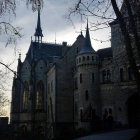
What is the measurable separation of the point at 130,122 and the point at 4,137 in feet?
61.3

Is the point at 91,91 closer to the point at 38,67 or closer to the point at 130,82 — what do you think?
the point at 130,82

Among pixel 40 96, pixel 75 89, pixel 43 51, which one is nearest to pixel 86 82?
pixel 75 89

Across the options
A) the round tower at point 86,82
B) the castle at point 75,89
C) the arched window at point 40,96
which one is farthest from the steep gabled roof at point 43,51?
the round tower at point 86,82

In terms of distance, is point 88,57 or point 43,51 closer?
point 88,57

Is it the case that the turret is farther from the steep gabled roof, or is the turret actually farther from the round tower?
the steep gabled roof

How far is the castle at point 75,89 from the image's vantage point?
1147 inches

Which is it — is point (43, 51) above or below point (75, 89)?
above

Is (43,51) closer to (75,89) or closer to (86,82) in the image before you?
(75,89)

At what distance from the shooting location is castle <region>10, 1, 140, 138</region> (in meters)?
29.1

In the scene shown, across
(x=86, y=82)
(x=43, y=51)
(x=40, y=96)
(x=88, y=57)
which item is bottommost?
(x=40, y=96)

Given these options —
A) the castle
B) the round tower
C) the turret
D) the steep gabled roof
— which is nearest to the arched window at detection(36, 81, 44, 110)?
the castle

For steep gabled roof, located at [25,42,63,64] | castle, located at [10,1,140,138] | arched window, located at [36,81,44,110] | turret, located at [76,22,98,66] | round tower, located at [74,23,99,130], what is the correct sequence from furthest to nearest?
steep gabled roof, located at [25,42,63,64] < arched window, located at [36,81,44,110] < turret, located at [76,22,98,66] < round tower, located at [74,23,99,130] < castle, located at [10,1,140,138]

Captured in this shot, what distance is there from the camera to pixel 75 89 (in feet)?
123

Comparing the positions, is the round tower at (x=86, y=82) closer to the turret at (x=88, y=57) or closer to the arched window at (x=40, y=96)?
the turret at (x=88, y=57)
